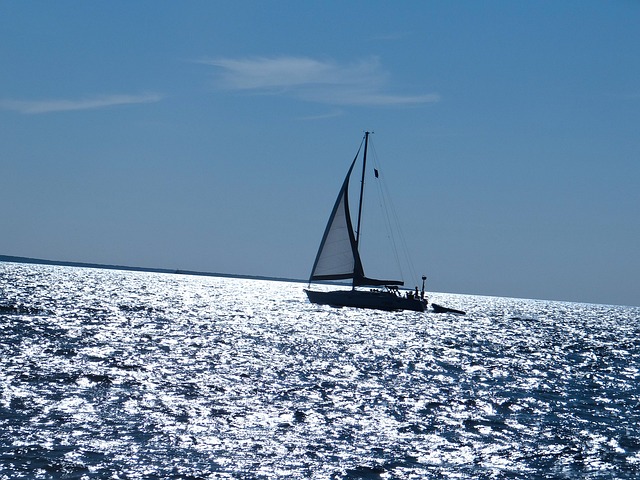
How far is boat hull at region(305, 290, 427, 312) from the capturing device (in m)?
90.6

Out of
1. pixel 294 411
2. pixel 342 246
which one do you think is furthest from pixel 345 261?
pixel 294 411

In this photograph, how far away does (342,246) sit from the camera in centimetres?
8938

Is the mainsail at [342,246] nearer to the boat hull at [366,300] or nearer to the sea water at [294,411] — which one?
the boat hull at [366,300]

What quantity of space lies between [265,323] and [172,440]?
5767cm

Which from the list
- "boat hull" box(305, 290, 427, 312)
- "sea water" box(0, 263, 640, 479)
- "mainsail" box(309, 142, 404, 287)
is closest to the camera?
"sea water" box(0, 263, 640, 479)

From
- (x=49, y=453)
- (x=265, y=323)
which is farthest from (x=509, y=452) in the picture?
(x=265, y=323)

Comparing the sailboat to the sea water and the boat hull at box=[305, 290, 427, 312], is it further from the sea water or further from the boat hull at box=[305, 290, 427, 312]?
the sea water

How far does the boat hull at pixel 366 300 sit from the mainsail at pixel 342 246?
1.64m

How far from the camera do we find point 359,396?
32.8 metres

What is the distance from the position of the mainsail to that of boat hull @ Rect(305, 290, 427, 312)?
164 centimetres

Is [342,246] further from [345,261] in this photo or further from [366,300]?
[366,300]

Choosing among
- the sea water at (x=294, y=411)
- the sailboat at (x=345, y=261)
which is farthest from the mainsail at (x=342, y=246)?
the sea water at (x=294, y=411)

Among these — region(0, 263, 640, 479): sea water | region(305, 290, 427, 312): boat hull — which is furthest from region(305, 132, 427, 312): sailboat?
region(0, 263, 640, 479): sea water

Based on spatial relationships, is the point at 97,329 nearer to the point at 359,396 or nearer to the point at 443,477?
the point at 359,396
